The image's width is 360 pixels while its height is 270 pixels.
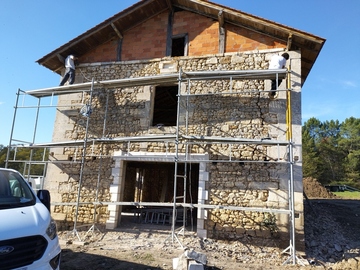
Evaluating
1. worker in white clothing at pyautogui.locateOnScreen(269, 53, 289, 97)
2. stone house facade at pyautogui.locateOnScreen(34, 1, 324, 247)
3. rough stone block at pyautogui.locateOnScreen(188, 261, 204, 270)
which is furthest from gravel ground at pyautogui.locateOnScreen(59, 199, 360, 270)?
worker in white clothing at pyautogui.locateOnScreen(269, 53, 289, 97)

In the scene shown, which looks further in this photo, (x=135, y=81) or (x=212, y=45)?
(x=212, y=45)

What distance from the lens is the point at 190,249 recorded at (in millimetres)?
5938

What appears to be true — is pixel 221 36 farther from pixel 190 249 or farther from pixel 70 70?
pixel 190 249

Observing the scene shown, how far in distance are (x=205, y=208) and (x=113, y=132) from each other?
3.68 meters

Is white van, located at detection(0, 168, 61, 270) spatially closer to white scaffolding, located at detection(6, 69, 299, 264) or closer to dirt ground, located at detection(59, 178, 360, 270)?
dirt ground, located at detection(59, 178, 360, 270)

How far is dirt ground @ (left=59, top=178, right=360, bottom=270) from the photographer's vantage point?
17.3 feet

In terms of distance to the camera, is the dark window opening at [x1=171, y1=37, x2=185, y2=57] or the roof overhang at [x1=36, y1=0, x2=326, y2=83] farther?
the dark window opening at [x1=171, y1=37, x2=185, y2=57]

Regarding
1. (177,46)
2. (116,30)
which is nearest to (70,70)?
(116,30)

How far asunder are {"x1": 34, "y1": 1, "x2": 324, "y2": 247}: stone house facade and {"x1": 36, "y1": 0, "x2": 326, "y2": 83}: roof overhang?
0.13 ft

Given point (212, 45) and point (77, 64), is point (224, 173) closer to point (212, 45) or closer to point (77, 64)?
point (212, 45)

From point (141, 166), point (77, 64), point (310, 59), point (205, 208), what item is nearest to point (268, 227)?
point (205, 208)

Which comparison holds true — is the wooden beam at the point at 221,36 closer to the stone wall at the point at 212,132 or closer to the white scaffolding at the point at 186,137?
the stone wall at the point at 212,132

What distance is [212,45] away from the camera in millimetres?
8109

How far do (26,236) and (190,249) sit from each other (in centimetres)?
391
